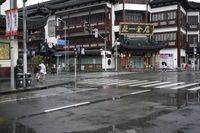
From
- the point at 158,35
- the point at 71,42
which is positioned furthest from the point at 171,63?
the point at 71,42

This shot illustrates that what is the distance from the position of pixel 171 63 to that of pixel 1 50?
40.2m

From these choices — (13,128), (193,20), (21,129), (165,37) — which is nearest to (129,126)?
(21,129)

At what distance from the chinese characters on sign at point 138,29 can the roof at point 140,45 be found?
5.70 ft

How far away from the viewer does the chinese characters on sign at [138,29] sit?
5820 centimetres

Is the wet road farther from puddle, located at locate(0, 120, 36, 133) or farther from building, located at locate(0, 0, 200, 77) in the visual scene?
building, located at locate(0, 0, 200, 77)

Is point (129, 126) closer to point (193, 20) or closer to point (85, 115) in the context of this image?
point (85, 115)

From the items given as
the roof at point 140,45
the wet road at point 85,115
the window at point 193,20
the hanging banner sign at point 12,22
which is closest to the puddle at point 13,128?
the wet road at point 85,115

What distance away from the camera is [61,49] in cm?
6881

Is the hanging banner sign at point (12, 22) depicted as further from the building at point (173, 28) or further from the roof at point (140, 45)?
the building at point (173, 28)

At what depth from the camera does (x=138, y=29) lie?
194 feet

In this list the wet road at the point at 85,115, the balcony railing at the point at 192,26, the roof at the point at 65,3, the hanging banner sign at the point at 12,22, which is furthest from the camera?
the balcony railing at the point at 192,26

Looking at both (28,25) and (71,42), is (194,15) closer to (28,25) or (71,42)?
(71,42)

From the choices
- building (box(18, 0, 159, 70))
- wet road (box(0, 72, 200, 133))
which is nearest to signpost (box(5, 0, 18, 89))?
wet road (box(0, 72, 200, 133))

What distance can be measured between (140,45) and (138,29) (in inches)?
122
